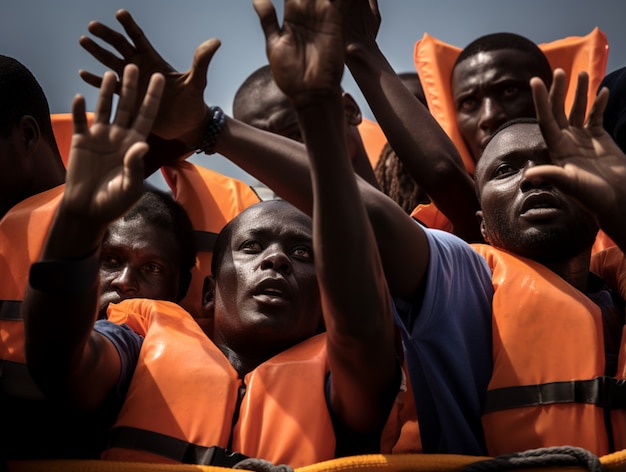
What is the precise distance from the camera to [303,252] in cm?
340

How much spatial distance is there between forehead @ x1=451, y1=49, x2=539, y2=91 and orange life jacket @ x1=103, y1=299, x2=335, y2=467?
2.13 m

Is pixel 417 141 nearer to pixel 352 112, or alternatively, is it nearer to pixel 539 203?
pixel 539 203

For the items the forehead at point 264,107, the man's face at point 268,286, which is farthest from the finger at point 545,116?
the forehead at point 264,107

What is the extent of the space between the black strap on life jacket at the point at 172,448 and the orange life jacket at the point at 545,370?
811 millimetres

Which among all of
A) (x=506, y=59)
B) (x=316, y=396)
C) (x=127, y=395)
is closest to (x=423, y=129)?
(x=506, y=59)

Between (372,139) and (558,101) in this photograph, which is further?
(372,139)

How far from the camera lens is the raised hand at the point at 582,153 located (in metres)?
2.66

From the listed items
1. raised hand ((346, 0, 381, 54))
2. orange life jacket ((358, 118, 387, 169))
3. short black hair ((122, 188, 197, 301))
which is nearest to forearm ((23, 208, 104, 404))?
short black hair ((122, 188, 197, 301))

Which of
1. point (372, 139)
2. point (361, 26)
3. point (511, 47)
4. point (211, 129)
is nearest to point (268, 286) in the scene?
point (211, 129)

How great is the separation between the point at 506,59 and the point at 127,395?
9.13ft

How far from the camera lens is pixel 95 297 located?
2512 mm

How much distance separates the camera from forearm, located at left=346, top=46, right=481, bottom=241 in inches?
152

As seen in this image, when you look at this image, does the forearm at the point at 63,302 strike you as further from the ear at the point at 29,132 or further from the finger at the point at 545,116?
the finger at the point at 545,116

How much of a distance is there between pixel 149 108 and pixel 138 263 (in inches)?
55.2
